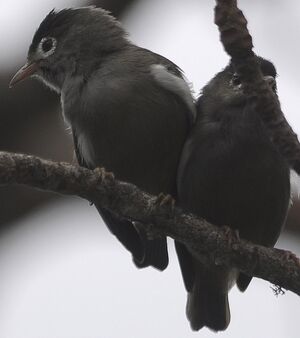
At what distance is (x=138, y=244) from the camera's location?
198 inches

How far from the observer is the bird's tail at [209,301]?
17.6 feet

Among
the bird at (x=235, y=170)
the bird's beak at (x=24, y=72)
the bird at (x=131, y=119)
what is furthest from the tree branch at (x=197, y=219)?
the bird's beak at (x=24, y=72)

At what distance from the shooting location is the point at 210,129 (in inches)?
191

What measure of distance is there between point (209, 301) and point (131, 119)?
130 centimetres

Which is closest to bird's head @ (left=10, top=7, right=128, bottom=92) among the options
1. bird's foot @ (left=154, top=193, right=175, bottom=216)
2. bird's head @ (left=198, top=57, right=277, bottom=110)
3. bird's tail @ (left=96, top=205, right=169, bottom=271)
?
bird's head @ (left=198, top=57, right=277, bottom=110)

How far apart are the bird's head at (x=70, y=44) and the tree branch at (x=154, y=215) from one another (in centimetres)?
145

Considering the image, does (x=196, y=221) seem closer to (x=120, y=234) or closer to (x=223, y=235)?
(x=223, y=235)

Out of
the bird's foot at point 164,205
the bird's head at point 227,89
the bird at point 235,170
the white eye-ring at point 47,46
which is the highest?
the white eye-ring at point 47,46

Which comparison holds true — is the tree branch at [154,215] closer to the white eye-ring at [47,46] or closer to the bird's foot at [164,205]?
the bird's foot at [164,205]

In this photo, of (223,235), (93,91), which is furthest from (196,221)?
(93,91)

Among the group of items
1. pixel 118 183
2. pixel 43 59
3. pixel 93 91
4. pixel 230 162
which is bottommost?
pixel 118 183

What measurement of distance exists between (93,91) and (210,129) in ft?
2.29

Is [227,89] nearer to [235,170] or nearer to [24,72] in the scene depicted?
[235,170]

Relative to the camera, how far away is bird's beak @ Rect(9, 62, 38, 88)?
520cm
